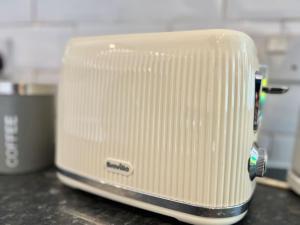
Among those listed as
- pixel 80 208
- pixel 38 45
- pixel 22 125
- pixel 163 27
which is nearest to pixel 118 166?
pixel 80 208

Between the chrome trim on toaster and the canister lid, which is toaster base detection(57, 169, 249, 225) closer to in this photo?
the chrome trim on toaster

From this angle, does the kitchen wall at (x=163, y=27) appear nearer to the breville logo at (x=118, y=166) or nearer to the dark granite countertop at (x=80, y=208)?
the dark granite countertop at (x=80, y=208)

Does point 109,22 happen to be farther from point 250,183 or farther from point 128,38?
point 250,183

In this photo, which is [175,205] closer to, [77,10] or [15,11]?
[77,10]

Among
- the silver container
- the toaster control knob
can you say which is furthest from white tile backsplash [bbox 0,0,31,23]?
the toaster control knob

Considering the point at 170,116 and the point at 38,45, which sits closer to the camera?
the point at 170,116

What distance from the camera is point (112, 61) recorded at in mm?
444

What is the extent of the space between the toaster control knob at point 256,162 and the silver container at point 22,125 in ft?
1.33

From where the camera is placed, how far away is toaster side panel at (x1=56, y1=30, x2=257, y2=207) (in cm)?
37

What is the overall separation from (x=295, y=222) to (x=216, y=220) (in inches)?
5.4

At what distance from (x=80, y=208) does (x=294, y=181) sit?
35 centimetres

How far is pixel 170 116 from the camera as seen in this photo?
40cm

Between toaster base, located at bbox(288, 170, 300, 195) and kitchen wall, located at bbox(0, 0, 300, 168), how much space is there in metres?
0.13

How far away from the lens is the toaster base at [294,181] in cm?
53
